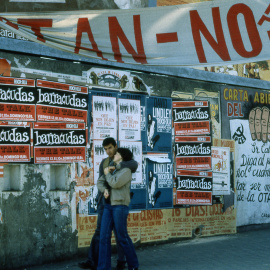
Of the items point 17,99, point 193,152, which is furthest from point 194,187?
point 17,99

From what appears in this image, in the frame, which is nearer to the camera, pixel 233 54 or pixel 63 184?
pixel 233 54

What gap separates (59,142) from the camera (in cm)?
841

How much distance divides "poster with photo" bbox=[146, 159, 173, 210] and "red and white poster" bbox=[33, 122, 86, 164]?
5.17 feet

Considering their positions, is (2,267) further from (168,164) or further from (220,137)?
(220,137)

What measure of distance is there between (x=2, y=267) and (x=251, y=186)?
20.7ft

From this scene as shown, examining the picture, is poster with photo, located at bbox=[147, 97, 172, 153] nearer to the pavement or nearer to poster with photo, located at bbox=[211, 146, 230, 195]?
poster with photo, located at bbox=[211, 146, 230, 195]

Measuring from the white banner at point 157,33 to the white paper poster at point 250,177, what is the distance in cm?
578

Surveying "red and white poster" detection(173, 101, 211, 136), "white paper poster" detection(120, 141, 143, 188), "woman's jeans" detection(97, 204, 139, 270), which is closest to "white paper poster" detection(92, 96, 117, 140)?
"white paper poster" detection(120, 141, 143, 188)

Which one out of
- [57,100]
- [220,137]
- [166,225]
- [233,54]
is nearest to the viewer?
[233,54]

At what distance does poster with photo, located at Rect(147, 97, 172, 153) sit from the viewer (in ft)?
32.6

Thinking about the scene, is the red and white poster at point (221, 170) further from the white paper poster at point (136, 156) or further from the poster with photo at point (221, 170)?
the white paper poster at point (136, 156)

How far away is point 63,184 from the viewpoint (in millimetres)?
8586

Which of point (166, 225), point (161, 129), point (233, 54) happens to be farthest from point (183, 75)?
point (233, 54)

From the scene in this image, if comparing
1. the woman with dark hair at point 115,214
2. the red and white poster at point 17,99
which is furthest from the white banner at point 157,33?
the red and white poster at point 17,99
